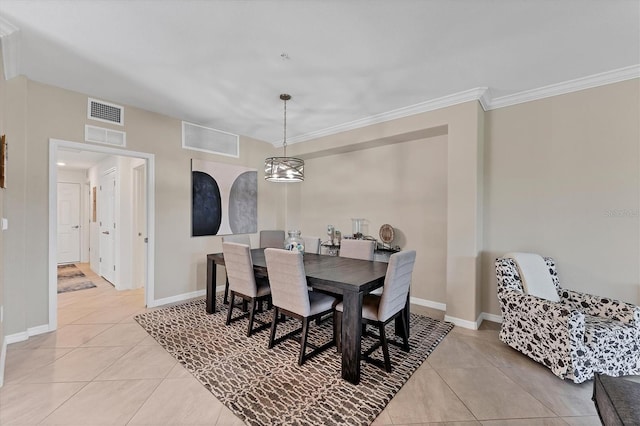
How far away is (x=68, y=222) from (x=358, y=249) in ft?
25.7

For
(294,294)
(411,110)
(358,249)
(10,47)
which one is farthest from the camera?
(411,110)

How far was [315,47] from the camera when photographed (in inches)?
92.1

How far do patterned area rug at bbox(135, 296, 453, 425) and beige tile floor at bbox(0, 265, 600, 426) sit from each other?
10 centimetres

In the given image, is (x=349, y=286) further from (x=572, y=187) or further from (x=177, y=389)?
(x=572, y=187)

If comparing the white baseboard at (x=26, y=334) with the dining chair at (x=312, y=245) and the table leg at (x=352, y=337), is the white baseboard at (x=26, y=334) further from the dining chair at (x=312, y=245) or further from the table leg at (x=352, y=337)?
the table leg at (x=352, y=337)

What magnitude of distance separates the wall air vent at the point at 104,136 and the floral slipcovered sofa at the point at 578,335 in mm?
4778

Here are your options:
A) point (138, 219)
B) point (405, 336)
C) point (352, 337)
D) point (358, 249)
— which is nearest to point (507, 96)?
point (358, 249)

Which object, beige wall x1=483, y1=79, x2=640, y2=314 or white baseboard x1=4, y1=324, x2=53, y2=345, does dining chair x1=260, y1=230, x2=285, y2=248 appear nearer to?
white baseboard x1=4, y1=324, x2=53, y2=345

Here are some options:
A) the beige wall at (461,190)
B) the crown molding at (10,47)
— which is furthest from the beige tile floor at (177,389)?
the crown molding at (10,47)

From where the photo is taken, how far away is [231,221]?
184 inches

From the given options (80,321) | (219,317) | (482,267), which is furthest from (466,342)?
(80,321)

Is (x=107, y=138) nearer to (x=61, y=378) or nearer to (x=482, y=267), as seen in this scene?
(x=61, y=378)

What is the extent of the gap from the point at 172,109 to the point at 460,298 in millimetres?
4383

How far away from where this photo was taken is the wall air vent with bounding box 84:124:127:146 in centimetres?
325
